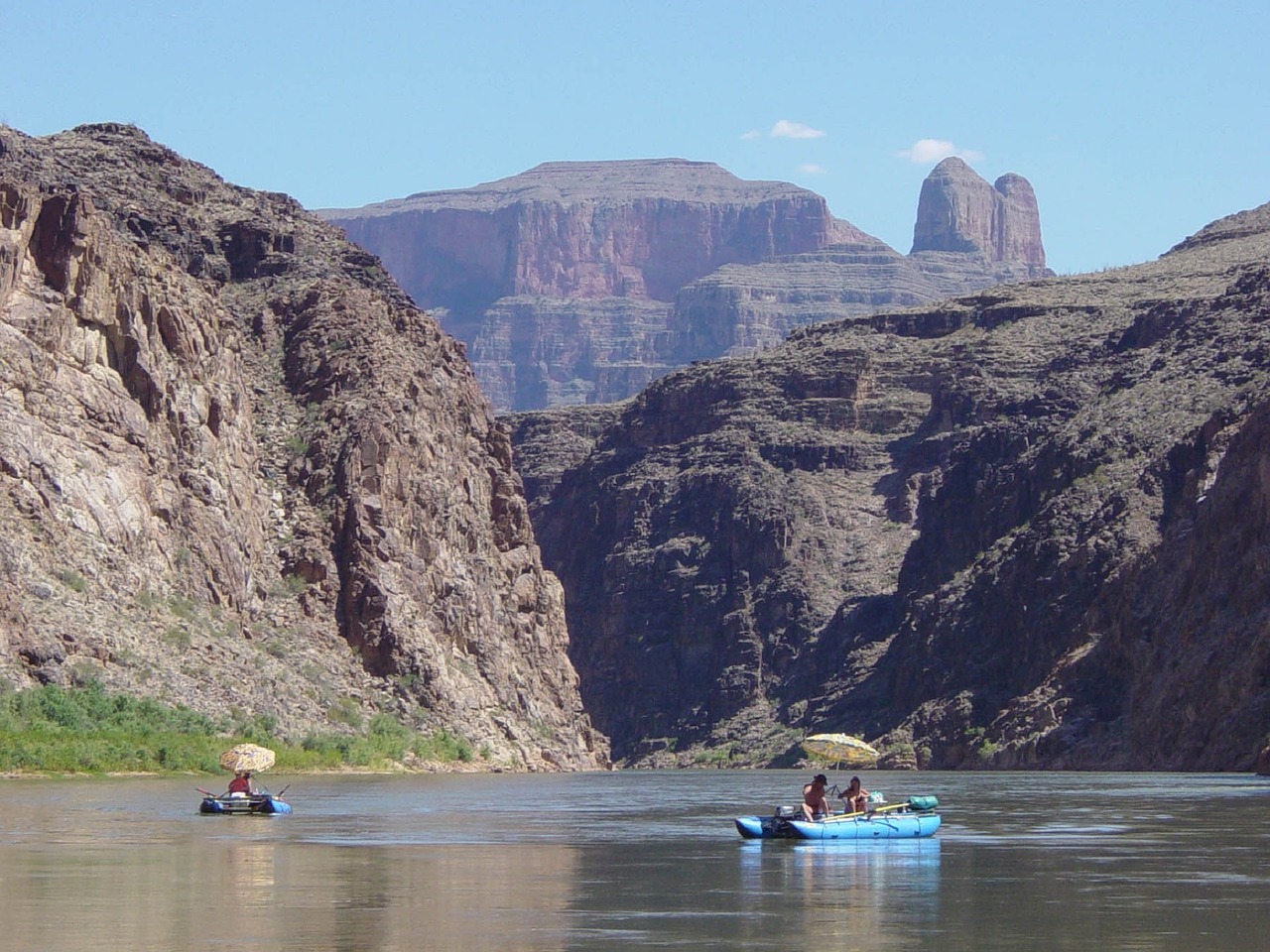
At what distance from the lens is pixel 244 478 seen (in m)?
142

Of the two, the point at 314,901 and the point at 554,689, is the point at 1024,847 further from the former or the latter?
the point at 554,689

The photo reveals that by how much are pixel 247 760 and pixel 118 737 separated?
94.4ft

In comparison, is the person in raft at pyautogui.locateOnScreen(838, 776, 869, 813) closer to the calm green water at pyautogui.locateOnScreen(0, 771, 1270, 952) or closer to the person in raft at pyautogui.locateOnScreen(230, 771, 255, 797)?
the calm green water at pyautogui.locateOnScreen(0, 771, 1270, 952)

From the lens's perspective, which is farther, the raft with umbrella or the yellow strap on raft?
the raft with umbrella

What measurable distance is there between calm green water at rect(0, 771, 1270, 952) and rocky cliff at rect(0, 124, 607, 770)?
33262mm

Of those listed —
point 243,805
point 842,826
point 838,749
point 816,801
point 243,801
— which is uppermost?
point 838,749

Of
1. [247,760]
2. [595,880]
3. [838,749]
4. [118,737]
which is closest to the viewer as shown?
[595,880]

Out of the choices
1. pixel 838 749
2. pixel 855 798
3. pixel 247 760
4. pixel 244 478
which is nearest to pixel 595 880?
pixel 855 798

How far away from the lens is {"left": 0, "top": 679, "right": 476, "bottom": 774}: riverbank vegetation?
328ft

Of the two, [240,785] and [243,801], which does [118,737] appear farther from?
[243,801]

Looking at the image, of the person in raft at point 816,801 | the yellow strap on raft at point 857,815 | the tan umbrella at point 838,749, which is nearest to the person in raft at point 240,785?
the tan umbrella at point 838,749

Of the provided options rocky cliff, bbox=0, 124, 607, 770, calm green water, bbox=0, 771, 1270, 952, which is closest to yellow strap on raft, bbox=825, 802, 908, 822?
calm green water, bbox=0, 771, 1270, 952

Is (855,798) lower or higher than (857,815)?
higher

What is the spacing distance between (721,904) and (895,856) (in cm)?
1271
